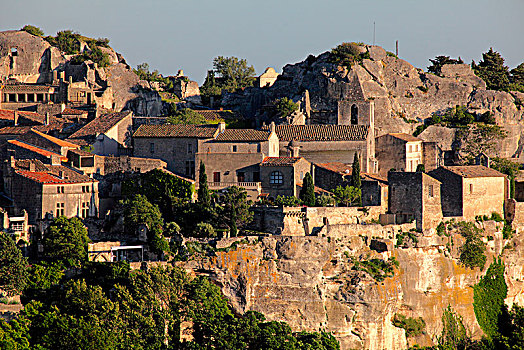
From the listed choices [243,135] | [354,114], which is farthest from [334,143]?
[354,114]

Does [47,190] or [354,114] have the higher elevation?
[354,114]

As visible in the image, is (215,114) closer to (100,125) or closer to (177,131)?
(100,125)

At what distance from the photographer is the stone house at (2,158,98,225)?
64.3m

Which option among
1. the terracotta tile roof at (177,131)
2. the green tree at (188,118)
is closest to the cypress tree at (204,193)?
the terracotta tile roof at (177,131)

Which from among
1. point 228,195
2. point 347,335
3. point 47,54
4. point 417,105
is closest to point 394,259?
point 347,335

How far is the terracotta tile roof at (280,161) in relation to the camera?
68.8 metres

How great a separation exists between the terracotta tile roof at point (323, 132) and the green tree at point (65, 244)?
64.6 feet

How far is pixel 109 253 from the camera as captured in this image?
205 feet

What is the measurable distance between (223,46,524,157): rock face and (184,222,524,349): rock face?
19354 mm

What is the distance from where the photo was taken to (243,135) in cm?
7212

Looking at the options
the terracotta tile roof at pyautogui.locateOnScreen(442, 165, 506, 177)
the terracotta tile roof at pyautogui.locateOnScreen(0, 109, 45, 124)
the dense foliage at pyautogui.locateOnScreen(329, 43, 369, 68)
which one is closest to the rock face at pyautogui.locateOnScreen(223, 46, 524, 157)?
the dense foliage at pyautogui.locateOnScreen(329, 43, 369, 68)

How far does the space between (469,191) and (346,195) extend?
8771 mm

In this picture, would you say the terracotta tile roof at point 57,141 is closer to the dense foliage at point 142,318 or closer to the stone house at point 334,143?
the stone house at point 334,143

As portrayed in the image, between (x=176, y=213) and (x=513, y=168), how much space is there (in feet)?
94.2
